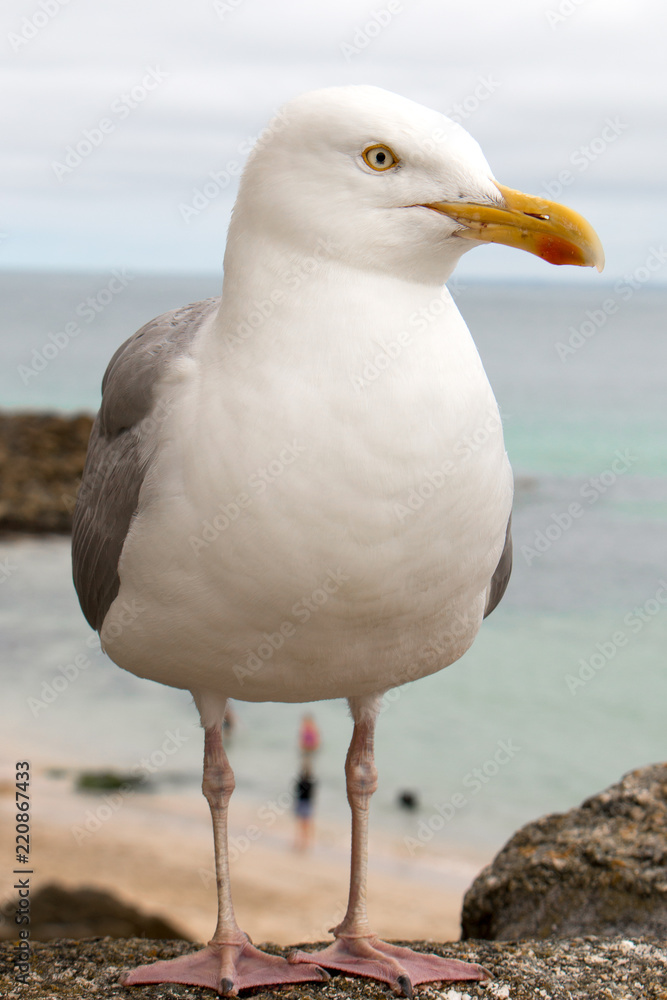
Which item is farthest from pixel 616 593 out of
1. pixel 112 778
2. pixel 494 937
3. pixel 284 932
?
pixel 494 937

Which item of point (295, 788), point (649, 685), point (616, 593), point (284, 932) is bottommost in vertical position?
point (284, 932)

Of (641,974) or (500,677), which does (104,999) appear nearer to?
(641,974)

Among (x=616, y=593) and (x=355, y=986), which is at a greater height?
(x=616, y=593)

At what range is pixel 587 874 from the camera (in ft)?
14.6

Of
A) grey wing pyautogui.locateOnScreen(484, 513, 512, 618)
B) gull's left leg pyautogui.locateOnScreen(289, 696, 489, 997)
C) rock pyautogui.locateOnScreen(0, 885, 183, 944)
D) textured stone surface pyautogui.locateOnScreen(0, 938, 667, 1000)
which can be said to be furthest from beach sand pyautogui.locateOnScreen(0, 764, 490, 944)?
grey wing pyautogui.locateOnScreen(484, 513, 512, 618)

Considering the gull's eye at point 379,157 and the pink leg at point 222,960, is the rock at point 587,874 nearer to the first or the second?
the pink leg at point 222,960

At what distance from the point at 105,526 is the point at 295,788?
42.3 ft

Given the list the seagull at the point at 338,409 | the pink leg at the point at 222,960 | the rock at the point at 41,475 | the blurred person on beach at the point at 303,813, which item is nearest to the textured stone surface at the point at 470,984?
the pink leg at the point at 222,960

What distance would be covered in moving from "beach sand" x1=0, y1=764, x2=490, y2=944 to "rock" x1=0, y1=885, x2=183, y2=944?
209 cm

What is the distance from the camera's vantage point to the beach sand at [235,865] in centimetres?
1238

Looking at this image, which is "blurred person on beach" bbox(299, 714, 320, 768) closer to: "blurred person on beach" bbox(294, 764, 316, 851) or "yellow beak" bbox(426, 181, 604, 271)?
"blurred person on beach" bbox(294, 764, 316, 851)

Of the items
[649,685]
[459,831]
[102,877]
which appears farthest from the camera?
[649,685]

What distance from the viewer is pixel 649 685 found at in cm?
2095

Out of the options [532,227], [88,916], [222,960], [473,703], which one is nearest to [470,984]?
[222,960]
